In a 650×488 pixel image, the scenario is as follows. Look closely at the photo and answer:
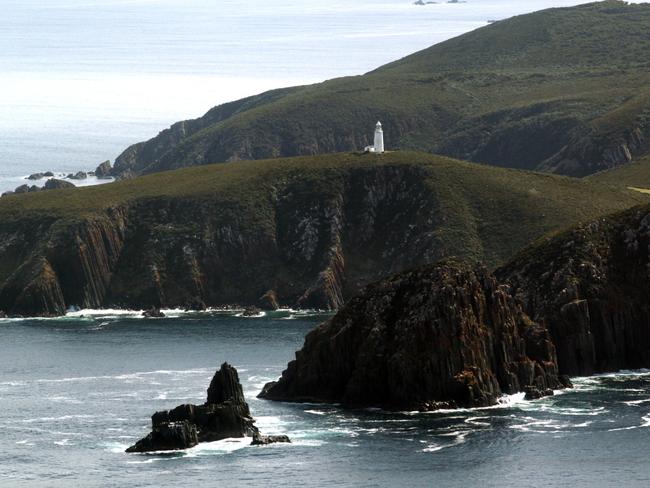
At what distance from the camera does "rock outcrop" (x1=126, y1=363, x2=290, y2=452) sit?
14738 cm

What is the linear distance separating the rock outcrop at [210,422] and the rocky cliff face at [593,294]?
36.6m

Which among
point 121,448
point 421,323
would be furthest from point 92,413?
point 421,323

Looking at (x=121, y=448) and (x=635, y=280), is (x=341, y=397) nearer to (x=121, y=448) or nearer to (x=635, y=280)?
(x=121, y=448)

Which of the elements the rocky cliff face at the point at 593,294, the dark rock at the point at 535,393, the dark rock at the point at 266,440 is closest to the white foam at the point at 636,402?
the dark rock at the point at 535,393

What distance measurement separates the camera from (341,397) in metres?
165

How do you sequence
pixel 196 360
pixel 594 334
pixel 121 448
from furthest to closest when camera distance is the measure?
pixel 196 360, pixel 594 334, pixel 121 448

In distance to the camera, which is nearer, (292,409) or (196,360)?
(292,409)

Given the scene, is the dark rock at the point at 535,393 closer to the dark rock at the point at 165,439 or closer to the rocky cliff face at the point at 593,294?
the rocky cliff face at the point at 593,294

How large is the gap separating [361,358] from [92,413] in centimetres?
2316

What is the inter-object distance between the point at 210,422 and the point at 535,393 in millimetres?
30437

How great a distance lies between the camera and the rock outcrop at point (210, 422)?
14738 centimetres

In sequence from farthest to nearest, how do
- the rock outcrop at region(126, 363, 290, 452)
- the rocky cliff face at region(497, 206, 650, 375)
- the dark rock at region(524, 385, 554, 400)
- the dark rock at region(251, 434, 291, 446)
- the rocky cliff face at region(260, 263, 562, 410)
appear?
the rocky cliff face at region(497, 206, 650, 375)
the dark rock at region(524, 385, 554, 400)
the rocky cliff face at region(260, 263, 562, 410)
the dark rock at region(251, 434, 291, 446)
the rock outcrop at region(126, 363, 290, 452)

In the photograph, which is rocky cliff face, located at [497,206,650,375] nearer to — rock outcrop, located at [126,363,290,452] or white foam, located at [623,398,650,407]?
white foam, located at [623,398,650,407]

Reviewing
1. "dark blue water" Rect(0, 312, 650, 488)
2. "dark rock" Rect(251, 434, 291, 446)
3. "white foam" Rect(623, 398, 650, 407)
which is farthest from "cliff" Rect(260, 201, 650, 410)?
"dark rock" Rect(251, 434, 291, 446)
